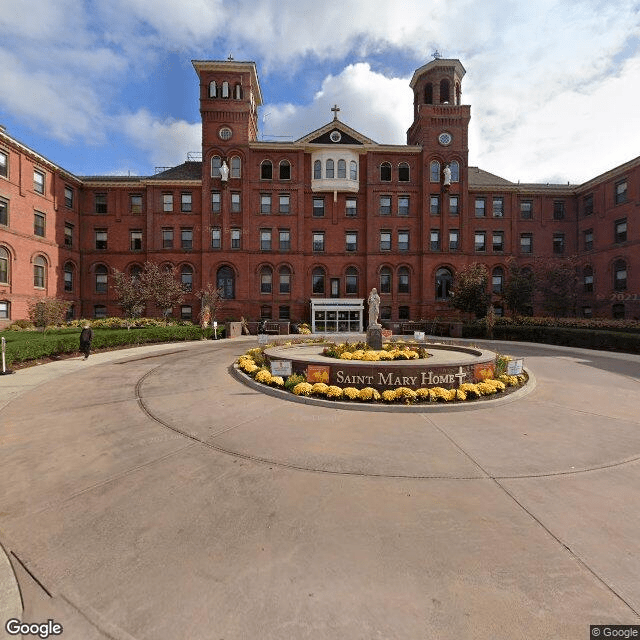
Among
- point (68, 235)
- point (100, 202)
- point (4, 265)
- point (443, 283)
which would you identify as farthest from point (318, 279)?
point (4, 265)

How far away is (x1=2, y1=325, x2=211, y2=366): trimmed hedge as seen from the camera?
547 inches

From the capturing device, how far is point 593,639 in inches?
101

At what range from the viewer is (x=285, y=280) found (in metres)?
34.4

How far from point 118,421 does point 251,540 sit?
17.3 feet

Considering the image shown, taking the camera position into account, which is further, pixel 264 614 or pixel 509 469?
pixel 509 469

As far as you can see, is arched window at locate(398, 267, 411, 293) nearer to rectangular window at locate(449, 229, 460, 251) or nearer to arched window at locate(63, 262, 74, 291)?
rectangular window at locate(449, 229, 460, 251)

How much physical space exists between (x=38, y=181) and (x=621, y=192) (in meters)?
54.9

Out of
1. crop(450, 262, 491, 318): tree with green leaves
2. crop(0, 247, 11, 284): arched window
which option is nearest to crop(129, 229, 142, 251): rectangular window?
crop(0, 247, 11, 284): arched window

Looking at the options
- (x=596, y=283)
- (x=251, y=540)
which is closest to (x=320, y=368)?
(x=251, y=540)

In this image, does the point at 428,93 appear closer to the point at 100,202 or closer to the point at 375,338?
the point at 375,338

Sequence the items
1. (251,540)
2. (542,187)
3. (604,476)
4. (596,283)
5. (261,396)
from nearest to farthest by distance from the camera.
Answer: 1. (251,540)
2. (604,476)
3. (261,396)
4. (596,283)
5. (542,187)

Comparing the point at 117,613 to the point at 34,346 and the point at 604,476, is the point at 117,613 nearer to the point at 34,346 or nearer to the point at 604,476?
the point at 604,476

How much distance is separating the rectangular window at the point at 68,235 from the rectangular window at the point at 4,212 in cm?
578

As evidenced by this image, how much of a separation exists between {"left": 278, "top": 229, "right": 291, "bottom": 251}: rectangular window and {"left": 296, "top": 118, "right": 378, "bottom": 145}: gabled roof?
31.4 feet
